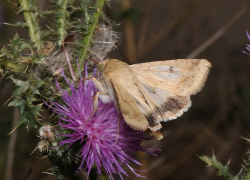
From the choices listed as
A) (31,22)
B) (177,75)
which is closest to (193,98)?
(177,75)

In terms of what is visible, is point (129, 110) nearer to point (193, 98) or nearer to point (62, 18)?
point (62, 18)

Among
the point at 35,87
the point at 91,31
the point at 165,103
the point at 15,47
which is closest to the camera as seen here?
the point at 165,103

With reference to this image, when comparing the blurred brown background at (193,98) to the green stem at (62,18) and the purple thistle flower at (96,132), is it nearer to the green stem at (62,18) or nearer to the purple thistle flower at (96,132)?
the green stem at (62,18)

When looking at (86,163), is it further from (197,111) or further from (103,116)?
(197,111)

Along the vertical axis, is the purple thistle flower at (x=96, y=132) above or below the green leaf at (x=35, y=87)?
below

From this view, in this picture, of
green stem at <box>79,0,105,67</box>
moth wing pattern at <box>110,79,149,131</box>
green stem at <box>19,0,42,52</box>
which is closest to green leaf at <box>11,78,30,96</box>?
green stem at <box>19,0,42,52</box>

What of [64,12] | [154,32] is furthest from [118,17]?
[154,32]

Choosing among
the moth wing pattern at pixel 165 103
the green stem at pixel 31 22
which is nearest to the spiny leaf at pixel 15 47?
the green stem at pixel 31 22
